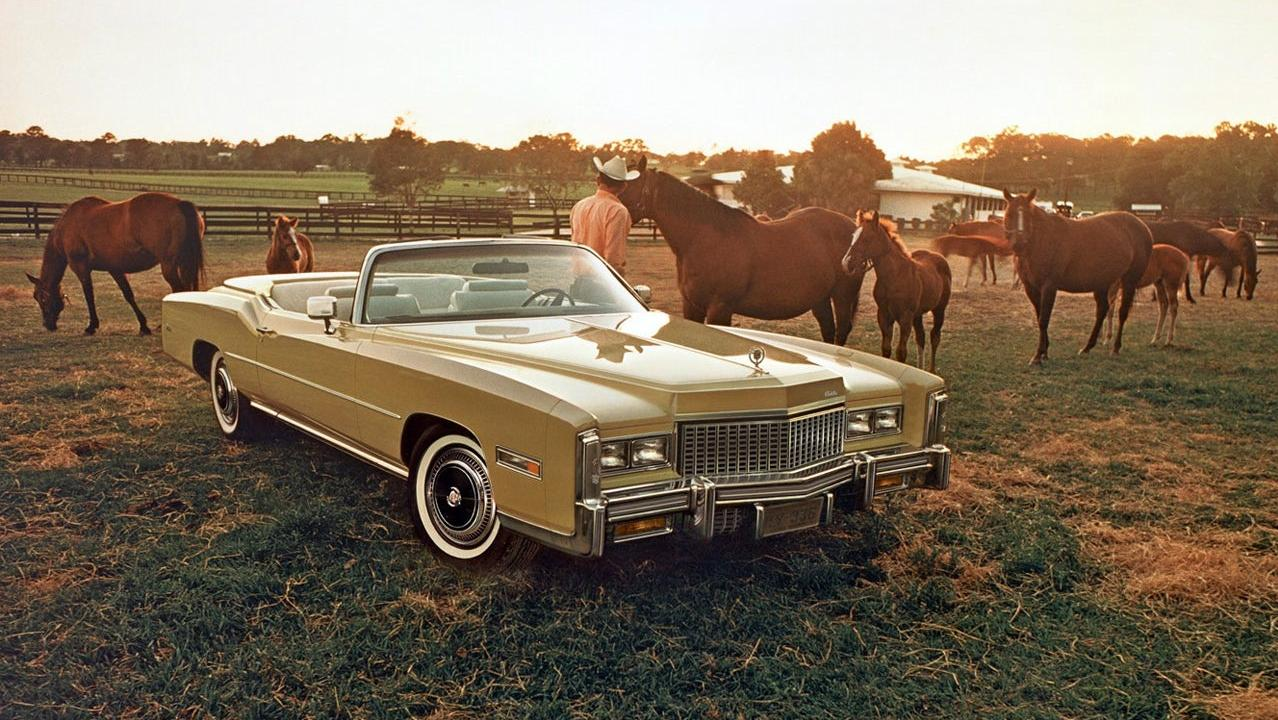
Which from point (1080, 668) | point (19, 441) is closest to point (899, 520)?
point (1080, 668)

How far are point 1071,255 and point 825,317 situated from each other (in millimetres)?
4084

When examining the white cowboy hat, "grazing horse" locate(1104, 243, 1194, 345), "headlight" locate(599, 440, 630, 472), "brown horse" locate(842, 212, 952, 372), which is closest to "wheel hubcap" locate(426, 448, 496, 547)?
"headlight" locate(599, 440, 630, 472)

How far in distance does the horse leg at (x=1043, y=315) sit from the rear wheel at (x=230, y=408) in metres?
8.44

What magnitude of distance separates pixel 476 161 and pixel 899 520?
198 ft

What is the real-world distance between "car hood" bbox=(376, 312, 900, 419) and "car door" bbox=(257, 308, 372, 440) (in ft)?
0.99

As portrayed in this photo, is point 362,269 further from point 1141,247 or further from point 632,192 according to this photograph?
point 1141,247

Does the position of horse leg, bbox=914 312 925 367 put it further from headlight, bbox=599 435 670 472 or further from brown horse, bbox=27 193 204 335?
brown horse, bbox=27 193 204 335

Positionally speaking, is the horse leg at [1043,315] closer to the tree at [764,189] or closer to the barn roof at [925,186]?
the tree at [764,189]

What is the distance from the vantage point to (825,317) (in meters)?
9.60

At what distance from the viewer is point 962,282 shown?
74.8 ft

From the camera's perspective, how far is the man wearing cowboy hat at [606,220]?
24.5ft

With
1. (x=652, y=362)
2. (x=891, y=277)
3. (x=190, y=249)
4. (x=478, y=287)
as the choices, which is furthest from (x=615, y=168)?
(x=190, y=249)

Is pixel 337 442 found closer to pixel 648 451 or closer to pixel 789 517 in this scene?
pixel 648 451

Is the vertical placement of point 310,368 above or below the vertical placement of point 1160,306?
above
